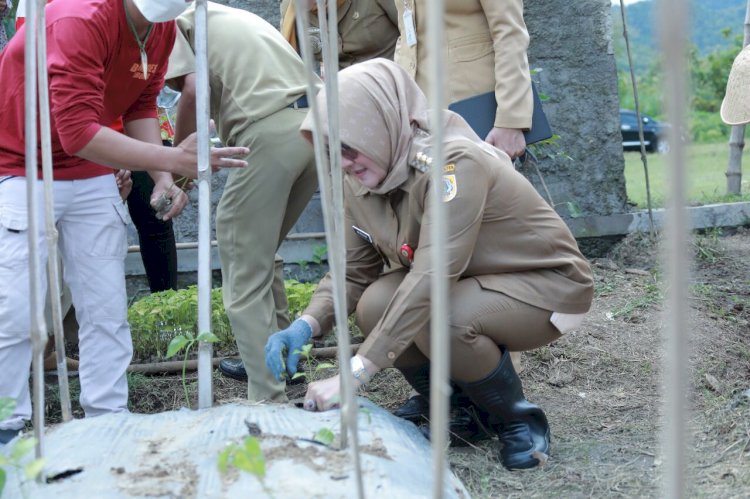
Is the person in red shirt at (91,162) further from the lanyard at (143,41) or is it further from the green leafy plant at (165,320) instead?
the green leafy plant at (165,320)

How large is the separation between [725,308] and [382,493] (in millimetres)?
2804

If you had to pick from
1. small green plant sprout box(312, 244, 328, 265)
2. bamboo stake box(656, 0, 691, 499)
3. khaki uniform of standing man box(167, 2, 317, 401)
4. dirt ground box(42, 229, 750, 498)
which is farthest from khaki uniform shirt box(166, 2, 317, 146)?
bamboo stake box(656, 0, 691, 499)

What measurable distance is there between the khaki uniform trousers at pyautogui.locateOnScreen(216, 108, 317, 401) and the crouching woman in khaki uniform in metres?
0.35

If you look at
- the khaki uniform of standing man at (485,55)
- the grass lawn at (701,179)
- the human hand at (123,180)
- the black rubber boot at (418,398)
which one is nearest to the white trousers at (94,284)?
the human hand at (123,180)

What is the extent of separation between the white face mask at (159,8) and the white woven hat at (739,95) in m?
1.75

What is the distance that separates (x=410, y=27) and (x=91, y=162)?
1.18m

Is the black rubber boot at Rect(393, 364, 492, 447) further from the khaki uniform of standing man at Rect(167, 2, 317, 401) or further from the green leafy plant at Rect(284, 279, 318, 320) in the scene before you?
the green leafy plant at Rect(284, 279, 318, 320)

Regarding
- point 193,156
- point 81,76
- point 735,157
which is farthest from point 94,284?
point 735,157

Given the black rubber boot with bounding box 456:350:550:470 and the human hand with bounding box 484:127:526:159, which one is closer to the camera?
the black rubber boot with bounding box 456:350:550:470

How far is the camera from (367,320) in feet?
8.62

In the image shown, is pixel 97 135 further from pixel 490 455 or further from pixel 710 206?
pixel 710 206

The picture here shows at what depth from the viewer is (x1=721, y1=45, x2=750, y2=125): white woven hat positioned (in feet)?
9.89

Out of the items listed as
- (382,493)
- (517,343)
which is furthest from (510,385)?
(382,493)

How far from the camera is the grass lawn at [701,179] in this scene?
19.7ft
